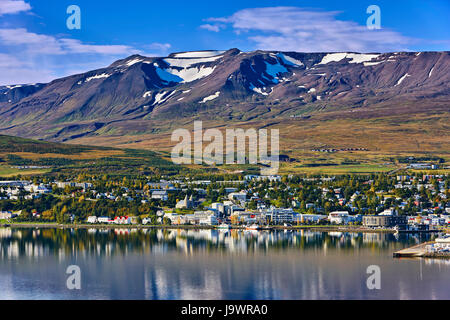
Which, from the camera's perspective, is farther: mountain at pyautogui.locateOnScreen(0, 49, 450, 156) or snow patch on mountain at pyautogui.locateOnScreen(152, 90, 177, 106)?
snow patch on mountain at pyautogui.locateOnScreen(152, 90, 177, 106)

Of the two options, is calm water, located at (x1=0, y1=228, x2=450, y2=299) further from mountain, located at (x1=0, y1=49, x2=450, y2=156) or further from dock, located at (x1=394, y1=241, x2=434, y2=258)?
mountain, located at (x1=0, y1=49, x2=450, y2=156)

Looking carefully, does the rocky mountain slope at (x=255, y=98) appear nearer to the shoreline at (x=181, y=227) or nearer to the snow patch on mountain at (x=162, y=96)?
the snow patch on mountain at (x=162, y=96)

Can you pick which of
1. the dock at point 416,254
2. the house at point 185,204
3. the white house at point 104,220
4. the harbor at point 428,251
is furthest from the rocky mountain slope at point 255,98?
the dock at point 416,254

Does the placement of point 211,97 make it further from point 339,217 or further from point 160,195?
point 339,217

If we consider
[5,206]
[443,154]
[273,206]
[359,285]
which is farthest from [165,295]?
[443,154]

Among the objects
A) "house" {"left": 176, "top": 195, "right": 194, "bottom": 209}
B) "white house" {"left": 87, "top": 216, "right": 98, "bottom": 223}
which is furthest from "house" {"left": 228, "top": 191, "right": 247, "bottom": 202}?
"white house" {"left": 87, "top": 216, "right": 98, "bottom": 223}

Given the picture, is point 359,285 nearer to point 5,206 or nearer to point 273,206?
point 273,206
